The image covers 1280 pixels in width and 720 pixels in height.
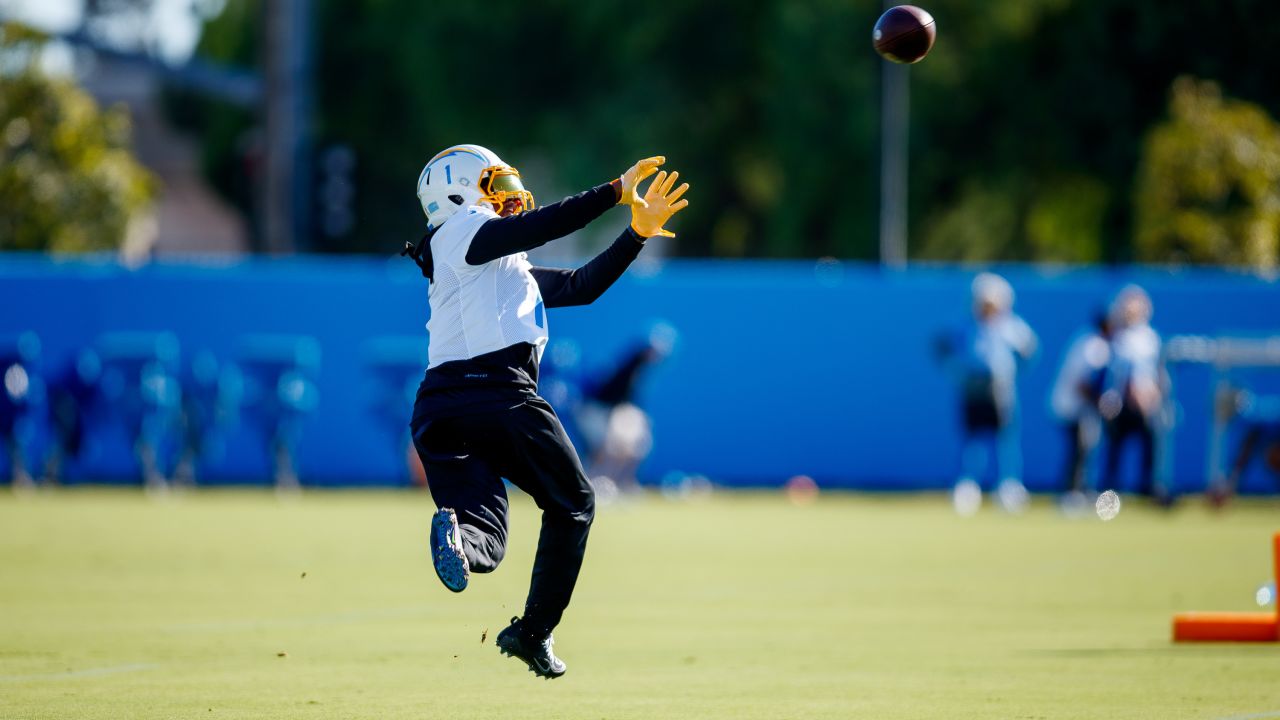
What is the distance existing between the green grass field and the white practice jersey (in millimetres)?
1391

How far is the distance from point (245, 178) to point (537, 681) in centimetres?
2027

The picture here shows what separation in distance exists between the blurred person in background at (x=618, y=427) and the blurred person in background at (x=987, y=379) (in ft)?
10.6

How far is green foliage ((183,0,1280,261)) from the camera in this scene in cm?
3136

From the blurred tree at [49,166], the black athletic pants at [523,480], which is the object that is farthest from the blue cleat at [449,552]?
the blurred tree at [49,166]

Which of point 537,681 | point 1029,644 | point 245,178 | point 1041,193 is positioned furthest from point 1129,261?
point 537,681

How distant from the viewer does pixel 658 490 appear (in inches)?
926

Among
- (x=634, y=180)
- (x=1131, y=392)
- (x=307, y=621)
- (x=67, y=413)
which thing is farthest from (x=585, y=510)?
(x=67, y=413)

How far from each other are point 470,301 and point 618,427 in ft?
42.7

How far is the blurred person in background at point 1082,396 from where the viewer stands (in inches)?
804

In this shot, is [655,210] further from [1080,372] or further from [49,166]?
[49,166]

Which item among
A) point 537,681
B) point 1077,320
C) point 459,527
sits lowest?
point 537,681

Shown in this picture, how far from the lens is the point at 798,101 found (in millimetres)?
33250

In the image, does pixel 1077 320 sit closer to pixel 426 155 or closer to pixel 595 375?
pixel 595 375

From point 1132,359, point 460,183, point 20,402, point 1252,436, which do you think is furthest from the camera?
point 20,402
